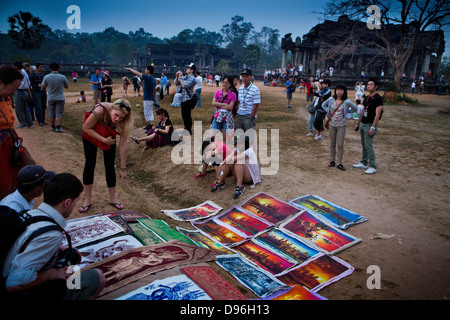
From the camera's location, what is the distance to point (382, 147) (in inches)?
335

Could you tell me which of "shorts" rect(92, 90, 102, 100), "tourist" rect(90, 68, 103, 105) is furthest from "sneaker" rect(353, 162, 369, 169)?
"shorts" rect(92, 90, 102, 100)

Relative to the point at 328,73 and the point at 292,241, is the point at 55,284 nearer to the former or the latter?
the point at 292,241

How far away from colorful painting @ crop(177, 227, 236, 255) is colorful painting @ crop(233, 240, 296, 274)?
8.1 inches

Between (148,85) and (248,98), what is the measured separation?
11.4ft

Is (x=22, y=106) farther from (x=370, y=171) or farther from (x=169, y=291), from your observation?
(x=370, y=171)

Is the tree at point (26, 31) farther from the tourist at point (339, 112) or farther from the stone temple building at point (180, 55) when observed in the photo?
the tourist at point (339, 112)

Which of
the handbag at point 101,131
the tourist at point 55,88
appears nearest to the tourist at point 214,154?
the handbag at point 101,131

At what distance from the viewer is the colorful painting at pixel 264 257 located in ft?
11.6

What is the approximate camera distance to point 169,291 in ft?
8.72

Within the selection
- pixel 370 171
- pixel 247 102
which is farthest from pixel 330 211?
pixel 247 102

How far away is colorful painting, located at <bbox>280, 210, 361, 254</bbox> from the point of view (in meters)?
3.89

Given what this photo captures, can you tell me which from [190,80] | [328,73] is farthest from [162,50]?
[190,80]

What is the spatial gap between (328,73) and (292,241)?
30.9 meters

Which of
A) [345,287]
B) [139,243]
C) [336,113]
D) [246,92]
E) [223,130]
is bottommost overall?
[345,287]
